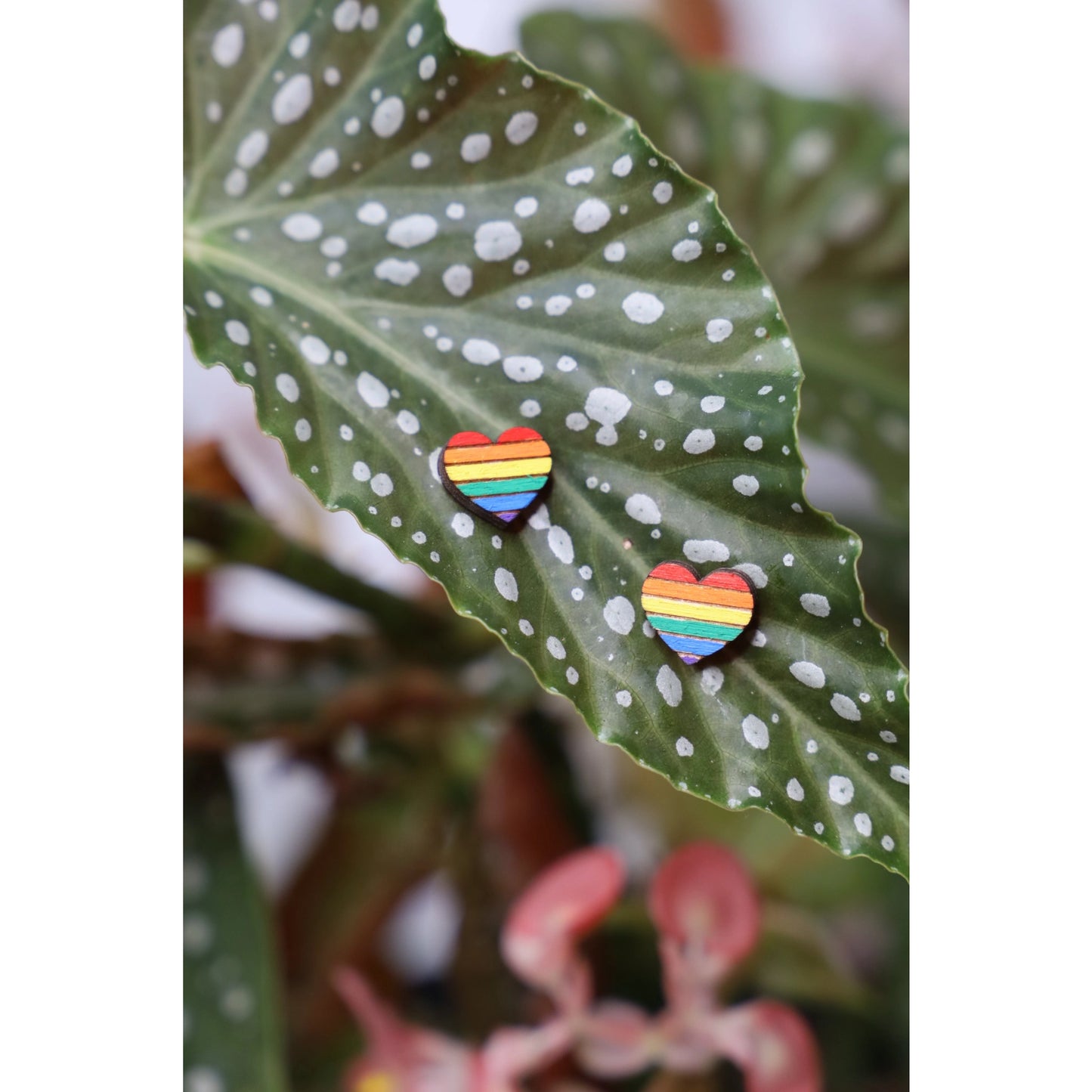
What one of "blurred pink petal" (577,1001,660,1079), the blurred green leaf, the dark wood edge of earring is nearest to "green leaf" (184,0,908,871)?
the dark wood edge of earring

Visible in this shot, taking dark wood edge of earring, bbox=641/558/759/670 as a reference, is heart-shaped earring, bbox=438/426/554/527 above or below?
above

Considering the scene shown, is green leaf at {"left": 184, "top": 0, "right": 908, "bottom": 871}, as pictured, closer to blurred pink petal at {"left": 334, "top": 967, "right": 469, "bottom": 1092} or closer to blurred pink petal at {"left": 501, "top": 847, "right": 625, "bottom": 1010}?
blurred pink petal at {"left": 501, "top": 847, "right": 625, "bottom": 1010}

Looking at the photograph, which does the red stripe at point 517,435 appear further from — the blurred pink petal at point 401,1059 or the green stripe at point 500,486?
the blurred pink petal at point 401,1059

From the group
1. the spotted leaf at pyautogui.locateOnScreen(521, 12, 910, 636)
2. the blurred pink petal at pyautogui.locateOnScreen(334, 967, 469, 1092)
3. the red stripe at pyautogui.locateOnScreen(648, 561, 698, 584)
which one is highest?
the spotted leaf at pyautogui.locateOnScreen(521, 12, 910, 636)

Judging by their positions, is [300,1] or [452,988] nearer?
[300,1]

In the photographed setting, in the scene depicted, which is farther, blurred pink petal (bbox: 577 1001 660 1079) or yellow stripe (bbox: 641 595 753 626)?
blurred pink petal (bbox: 577 1001 660 1079)
